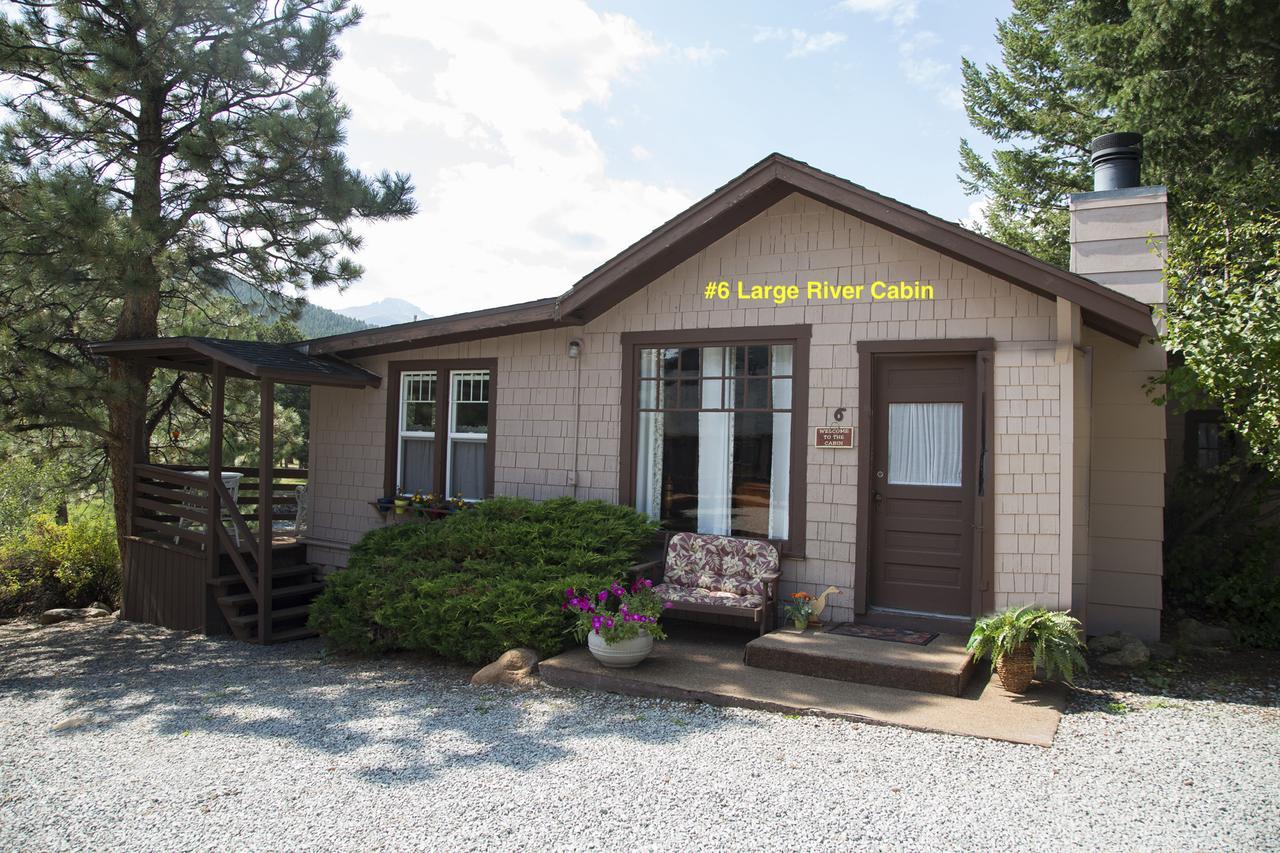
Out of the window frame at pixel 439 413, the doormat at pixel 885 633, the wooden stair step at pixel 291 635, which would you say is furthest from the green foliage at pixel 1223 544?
the wooden stair step at pixel 291 635

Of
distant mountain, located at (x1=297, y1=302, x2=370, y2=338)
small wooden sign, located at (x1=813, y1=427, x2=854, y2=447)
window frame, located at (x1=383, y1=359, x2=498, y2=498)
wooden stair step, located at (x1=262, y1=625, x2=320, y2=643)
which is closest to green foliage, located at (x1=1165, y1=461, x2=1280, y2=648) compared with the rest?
small wooden sign, located at (x1=813, y1=427, x2=854, y2=447)

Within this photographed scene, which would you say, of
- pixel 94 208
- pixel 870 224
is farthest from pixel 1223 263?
pixel 94 208

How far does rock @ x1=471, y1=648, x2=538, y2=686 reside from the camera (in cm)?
597

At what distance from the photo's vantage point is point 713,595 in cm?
665

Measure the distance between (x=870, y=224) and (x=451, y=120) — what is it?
7.75 meters

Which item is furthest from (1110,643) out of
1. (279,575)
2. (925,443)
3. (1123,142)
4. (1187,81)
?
(279,575)

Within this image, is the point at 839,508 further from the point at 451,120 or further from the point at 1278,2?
the point at 451,120

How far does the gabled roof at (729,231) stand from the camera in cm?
585

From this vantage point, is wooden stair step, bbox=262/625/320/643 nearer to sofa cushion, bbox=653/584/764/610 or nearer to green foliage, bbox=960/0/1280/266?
sofa cushion, bbox=653/584/764/610

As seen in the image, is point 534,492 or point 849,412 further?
point 534,492

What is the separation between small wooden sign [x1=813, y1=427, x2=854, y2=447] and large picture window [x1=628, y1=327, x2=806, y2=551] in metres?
0.14

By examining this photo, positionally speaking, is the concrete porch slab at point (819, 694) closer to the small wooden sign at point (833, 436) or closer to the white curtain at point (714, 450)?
the white curtain at point (714, 450)

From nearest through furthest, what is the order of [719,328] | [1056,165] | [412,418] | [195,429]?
1. [719,328]
2. [412,418]
3. [195,429]
4. [1056,165]

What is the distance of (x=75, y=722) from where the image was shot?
5.54m
